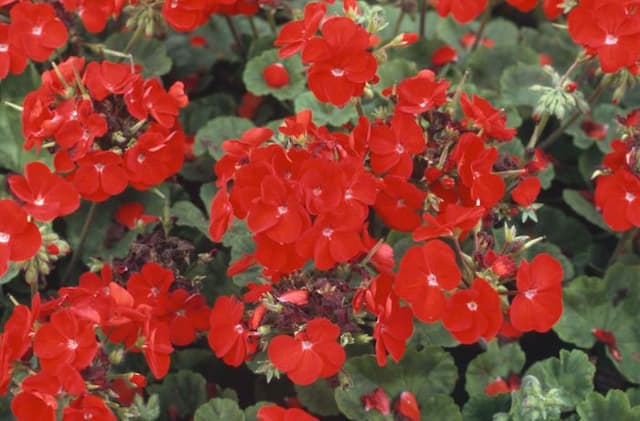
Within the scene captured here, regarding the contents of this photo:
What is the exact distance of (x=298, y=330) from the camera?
7.11 feet

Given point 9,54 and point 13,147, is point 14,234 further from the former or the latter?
point 13,147

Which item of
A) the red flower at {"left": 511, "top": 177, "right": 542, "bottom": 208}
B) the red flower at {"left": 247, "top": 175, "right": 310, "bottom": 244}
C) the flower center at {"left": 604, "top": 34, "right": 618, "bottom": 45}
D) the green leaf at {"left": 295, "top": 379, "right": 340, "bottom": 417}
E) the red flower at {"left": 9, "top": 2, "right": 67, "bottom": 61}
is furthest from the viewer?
the red flower at {"left": 9, "top": 2, "right": 67, "bottom": 61}

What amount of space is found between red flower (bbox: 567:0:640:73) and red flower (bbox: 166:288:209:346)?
121cm

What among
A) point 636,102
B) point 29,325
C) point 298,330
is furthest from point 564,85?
point 29,325

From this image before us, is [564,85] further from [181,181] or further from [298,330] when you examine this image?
[181,181]

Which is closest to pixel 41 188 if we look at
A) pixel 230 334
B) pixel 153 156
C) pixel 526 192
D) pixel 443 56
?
pixel 153 156

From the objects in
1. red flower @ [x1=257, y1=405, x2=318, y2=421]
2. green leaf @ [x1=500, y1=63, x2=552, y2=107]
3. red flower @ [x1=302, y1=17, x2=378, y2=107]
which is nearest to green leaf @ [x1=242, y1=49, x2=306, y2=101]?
green leaf @ [x1=500, y1=63, x2=552, y2=107]

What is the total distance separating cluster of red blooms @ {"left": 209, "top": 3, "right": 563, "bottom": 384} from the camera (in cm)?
209

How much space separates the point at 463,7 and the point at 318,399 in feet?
4.08

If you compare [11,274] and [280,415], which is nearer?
[280,415]

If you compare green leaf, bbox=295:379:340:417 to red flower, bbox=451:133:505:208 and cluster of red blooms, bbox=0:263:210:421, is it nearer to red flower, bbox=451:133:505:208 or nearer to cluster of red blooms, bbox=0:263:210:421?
cluster of red blooms, bbox=0:263:210:421

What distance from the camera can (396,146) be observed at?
2270 mm

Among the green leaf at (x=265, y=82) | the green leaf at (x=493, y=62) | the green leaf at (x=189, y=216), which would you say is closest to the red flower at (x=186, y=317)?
the green leaf at (x=189, y=216)

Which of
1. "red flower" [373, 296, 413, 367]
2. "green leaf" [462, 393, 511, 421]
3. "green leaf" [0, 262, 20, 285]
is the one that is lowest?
"green leaf" [462, 393, 511, 421]
